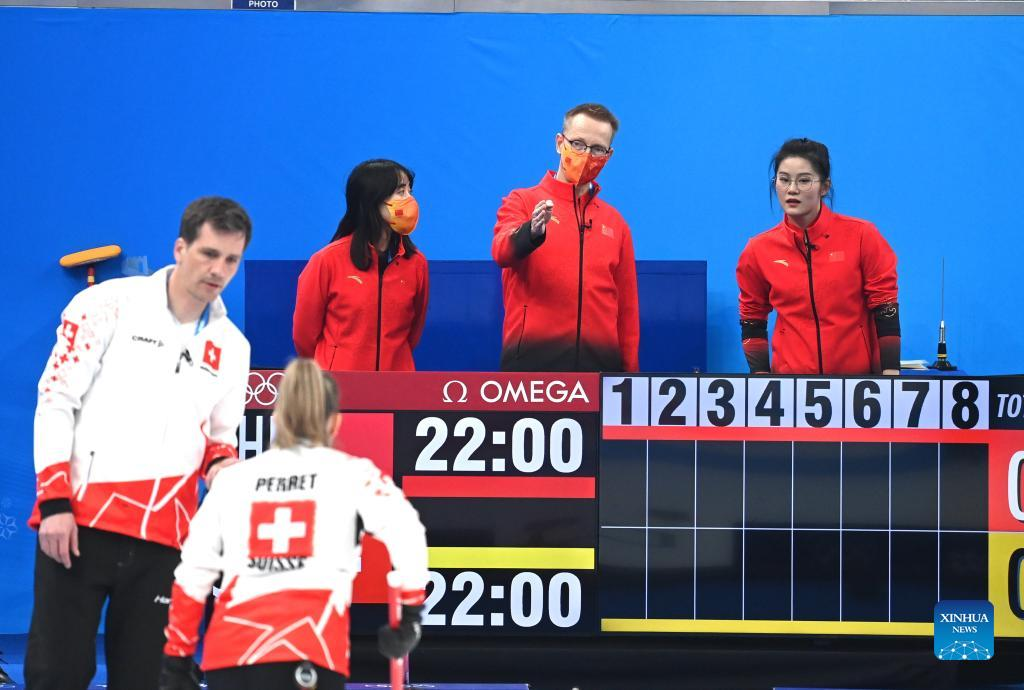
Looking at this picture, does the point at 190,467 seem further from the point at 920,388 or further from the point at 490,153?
the point at 490,153

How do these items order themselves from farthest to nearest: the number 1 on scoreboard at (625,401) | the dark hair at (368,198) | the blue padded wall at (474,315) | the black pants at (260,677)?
1. the blue padded wall at (474,315)
2. the dark hair at (368,198)
3. the number 1 on scoreboard at (625,401)
4. the black pants at (260,677)

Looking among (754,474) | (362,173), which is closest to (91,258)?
(362,173)

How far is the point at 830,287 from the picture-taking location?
17.9 ft

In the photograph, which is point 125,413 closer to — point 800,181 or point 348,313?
point 348,313

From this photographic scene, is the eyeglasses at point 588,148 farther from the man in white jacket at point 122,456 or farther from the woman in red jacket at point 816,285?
the man in white jacket at point 122,456

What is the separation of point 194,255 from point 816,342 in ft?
10.0

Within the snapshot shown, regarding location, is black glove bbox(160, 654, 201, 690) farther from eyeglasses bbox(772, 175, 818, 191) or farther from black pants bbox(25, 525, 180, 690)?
eyeglasses bbox(772, 175, 818, 191)

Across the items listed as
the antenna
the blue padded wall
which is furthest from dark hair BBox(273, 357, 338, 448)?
the antenna

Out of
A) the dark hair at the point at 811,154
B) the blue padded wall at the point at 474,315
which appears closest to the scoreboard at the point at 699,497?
the dark hair at the point at 811,154

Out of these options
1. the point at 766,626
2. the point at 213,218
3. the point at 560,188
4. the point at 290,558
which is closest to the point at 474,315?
the point at 560,188

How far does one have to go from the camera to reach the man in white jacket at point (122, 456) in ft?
10.8

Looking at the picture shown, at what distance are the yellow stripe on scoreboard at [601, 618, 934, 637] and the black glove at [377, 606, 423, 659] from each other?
188cm

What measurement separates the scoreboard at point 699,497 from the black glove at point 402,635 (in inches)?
67.6

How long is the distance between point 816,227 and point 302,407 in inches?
125
